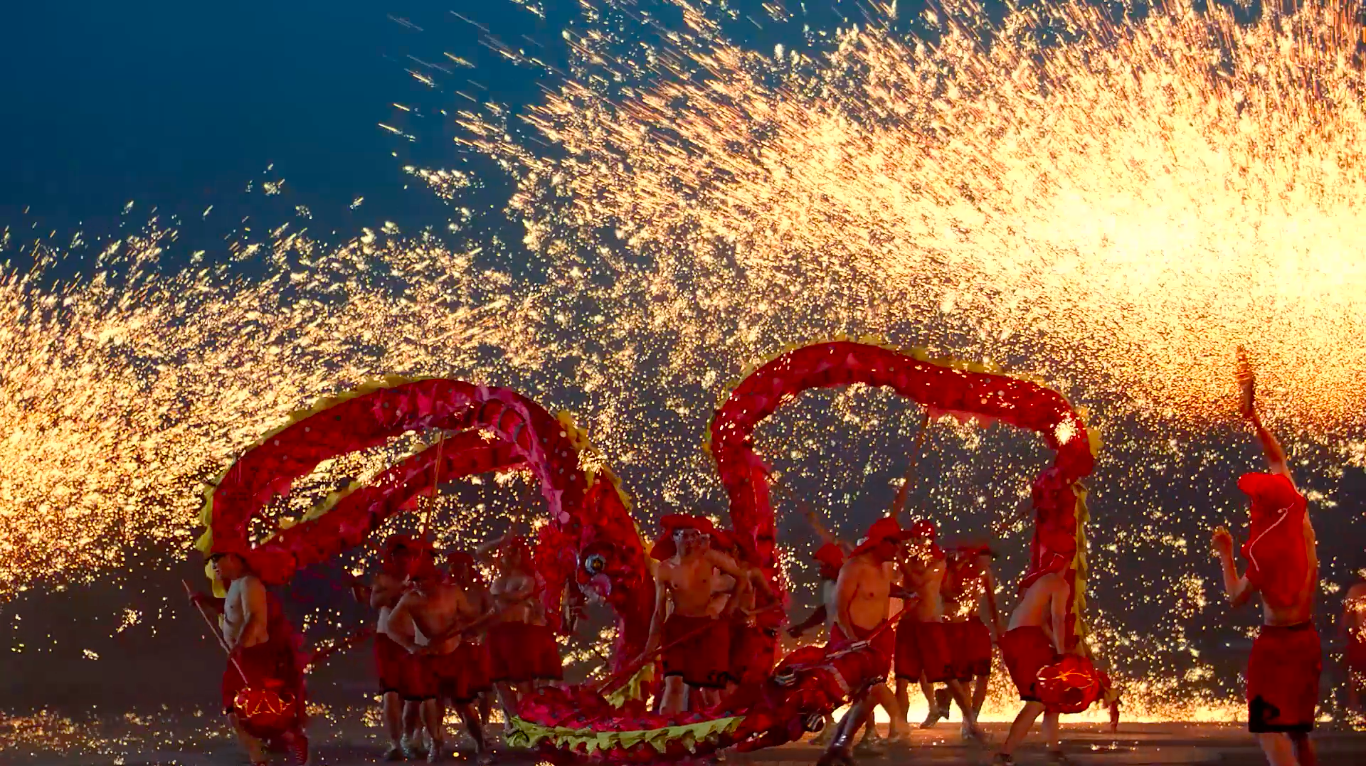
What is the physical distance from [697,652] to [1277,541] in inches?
165

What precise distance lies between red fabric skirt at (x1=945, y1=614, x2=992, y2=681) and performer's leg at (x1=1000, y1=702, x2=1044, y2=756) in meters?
2.01

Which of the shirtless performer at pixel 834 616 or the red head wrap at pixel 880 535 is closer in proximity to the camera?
the red head wrap at pixel 880 535

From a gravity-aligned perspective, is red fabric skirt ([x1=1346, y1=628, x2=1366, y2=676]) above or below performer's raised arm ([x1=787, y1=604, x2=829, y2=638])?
above

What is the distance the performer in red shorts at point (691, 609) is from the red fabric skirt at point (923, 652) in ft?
8.60

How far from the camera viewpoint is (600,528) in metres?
11.0

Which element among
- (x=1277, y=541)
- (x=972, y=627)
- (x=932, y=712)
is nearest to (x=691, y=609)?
(x=972, y=627)

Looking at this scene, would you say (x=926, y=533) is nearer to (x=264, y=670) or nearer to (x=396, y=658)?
(x=396, y=658)

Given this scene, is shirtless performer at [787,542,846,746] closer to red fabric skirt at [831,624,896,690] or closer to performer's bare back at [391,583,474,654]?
red fabric skirt at [831,624,896,690]

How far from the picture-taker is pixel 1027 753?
12.5 m

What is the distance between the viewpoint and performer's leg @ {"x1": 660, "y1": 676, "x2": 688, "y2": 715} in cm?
1183

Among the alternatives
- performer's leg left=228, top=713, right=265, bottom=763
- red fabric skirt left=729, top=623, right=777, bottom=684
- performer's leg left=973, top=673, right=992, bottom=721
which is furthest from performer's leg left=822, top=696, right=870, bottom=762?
performer's leg left=228, top=713, right=265, bottom=763

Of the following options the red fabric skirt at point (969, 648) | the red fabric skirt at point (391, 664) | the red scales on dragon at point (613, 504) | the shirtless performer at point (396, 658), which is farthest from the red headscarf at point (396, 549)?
the red fabric skirt at point (969, 648)

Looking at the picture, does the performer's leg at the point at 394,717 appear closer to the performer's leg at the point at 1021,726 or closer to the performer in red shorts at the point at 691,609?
the performer in red shorts at the point at 691,609

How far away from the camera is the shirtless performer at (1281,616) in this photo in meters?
8.69
